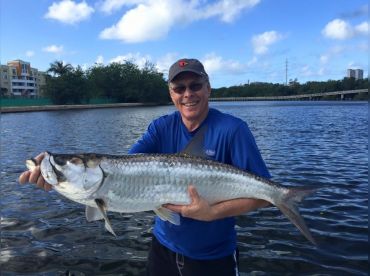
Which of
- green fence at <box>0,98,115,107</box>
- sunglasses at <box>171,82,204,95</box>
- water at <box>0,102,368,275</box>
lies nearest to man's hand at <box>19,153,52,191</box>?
sunglasses at <box>171,82,204,95</box>

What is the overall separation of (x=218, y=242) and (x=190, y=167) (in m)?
0.84

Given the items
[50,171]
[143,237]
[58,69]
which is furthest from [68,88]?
[50,171]

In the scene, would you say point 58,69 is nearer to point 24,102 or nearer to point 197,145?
point 24,102

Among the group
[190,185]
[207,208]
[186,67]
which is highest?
[186,67]

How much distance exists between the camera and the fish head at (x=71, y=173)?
4043 millimetres

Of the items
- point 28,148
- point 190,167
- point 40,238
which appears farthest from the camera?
point 28,148

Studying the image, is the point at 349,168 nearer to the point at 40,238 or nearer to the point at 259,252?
the point at 259,252

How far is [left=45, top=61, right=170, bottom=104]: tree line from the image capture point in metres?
125

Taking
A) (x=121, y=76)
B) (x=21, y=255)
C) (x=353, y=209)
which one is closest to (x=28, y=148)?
(x=21, y=255)

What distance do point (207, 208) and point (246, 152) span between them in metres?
0.69

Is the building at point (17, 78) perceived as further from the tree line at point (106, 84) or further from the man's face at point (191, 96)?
the man's face at point (191, 96)

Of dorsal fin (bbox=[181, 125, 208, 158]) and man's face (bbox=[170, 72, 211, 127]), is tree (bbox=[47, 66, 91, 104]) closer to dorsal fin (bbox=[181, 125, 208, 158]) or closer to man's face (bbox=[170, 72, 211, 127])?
man's face (bbox=[170, 72, 211, 127])

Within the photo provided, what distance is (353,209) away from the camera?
12180mm

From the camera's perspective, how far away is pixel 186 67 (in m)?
4.47
